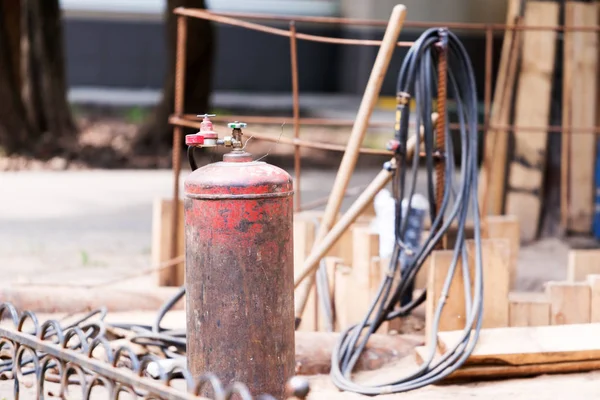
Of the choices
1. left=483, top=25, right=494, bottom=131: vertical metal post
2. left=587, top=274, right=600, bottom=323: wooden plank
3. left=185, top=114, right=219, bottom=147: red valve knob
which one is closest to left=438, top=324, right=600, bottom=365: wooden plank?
left=587, top=274, right=600, bottom=323: wooden plank

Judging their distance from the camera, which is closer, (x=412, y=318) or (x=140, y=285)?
(x=412, y=318)

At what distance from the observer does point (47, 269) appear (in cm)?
661

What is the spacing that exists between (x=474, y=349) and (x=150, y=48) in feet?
73.0

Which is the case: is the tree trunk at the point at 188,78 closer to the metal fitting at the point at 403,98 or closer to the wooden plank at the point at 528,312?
the metal fitting at the point at 403,98

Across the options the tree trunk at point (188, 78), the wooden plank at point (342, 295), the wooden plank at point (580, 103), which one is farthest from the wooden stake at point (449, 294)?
the tree trunk at point (188, 78)

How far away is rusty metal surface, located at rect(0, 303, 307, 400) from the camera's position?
2.74 metres

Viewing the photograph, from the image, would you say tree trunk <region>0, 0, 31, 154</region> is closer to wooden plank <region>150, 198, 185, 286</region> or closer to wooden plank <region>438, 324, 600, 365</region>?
wooden plank <region>150, 198, 185, 286</region>

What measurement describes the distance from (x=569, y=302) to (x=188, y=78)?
9340 millimetres

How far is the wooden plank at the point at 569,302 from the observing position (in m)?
4.57

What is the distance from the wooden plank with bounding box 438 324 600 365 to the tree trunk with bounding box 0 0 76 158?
9.82m

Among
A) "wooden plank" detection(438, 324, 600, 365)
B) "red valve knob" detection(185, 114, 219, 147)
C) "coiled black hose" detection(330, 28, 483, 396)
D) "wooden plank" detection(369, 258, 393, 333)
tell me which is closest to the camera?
"red valve knob" detection(185, 114, 219, 147)

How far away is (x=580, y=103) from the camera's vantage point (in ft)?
25.7

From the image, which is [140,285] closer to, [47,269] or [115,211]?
[47,269]

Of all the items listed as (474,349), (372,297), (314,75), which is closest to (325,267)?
(372,297)
